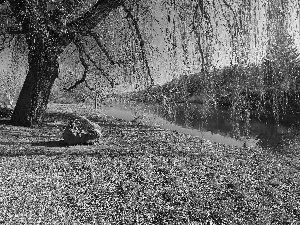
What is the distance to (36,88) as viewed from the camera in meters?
9.45

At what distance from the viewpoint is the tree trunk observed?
30.1 feet

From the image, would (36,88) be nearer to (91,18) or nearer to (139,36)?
(91,18)

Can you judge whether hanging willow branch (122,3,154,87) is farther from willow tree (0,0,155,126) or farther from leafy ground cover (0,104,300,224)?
leafy ground cover (0,104,300,224)

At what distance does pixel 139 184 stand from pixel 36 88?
5.36 meters

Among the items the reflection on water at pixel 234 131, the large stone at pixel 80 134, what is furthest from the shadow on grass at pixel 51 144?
the reflection on water at pixel 234 131

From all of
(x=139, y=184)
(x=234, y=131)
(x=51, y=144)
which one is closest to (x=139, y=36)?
(x=139, y=184)

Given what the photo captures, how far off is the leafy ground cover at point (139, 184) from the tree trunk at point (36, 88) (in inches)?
42.6

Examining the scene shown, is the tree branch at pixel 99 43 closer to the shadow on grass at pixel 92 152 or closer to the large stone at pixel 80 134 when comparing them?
the large stone at pixel 80 134

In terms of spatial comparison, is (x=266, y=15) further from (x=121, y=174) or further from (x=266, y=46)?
(x=121, y=174)

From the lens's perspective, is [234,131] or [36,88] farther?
[234,131]

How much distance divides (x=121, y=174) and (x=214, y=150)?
3.49 m

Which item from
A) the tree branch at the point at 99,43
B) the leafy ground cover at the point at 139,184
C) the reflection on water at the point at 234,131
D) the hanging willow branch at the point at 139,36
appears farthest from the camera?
the reflection on water at the point at 234,131

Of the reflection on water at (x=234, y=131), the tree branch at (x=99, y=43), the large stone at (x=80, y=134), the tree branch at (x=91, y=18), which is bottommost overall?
the reflection on water at (x=234, y=131)

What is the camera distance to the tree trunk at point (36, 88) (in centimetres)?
917
